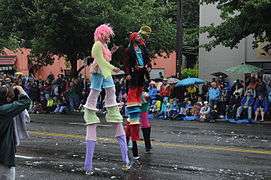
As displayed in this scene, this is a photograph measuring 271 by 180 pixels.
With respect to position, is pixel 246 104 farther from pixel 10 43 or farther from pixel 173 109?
pixel 10 43

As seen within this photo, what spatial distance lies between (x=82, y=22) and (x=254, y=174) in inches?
807

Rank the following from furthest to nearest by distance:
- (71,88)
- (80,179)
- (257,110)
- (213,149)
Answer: (71,88)
(257,110)
(213,149)
(80,179)

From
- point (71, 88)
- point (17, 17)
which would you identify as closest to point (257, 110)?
point (71, 88)

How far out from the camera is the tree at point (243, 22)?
20148 mm

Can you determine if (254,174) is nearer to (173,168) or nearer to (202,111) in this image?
(173,168)

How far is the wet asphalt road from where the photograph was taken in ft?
27.1

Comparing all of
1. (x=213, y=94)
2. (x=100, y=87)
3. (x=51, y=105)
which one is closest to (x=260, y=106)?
(x=213, y=94)

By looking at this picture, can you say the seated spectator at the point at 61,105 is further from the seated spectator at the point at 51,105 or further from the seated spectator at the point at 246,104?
the seated spectator at the point at 246,104

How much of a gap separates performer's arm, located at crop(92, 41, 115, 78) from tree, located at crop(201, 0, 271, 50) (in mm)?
12166

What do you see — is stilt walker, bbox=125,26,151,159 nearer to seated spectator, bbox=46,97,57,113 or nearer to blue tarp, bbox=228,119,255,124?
blue tarp, bbox=228,119,255,124

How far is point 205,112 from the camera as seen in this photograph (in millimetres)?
21750

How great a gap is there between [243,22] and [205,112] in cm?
377

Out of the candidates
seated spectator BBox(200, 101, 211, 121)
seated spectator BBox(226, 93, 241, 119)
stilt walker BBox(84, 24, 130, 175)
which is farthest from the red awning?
stilt walker BBox(84, 24, 130, 175)

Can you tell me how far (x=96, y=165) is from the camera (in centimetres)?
903
